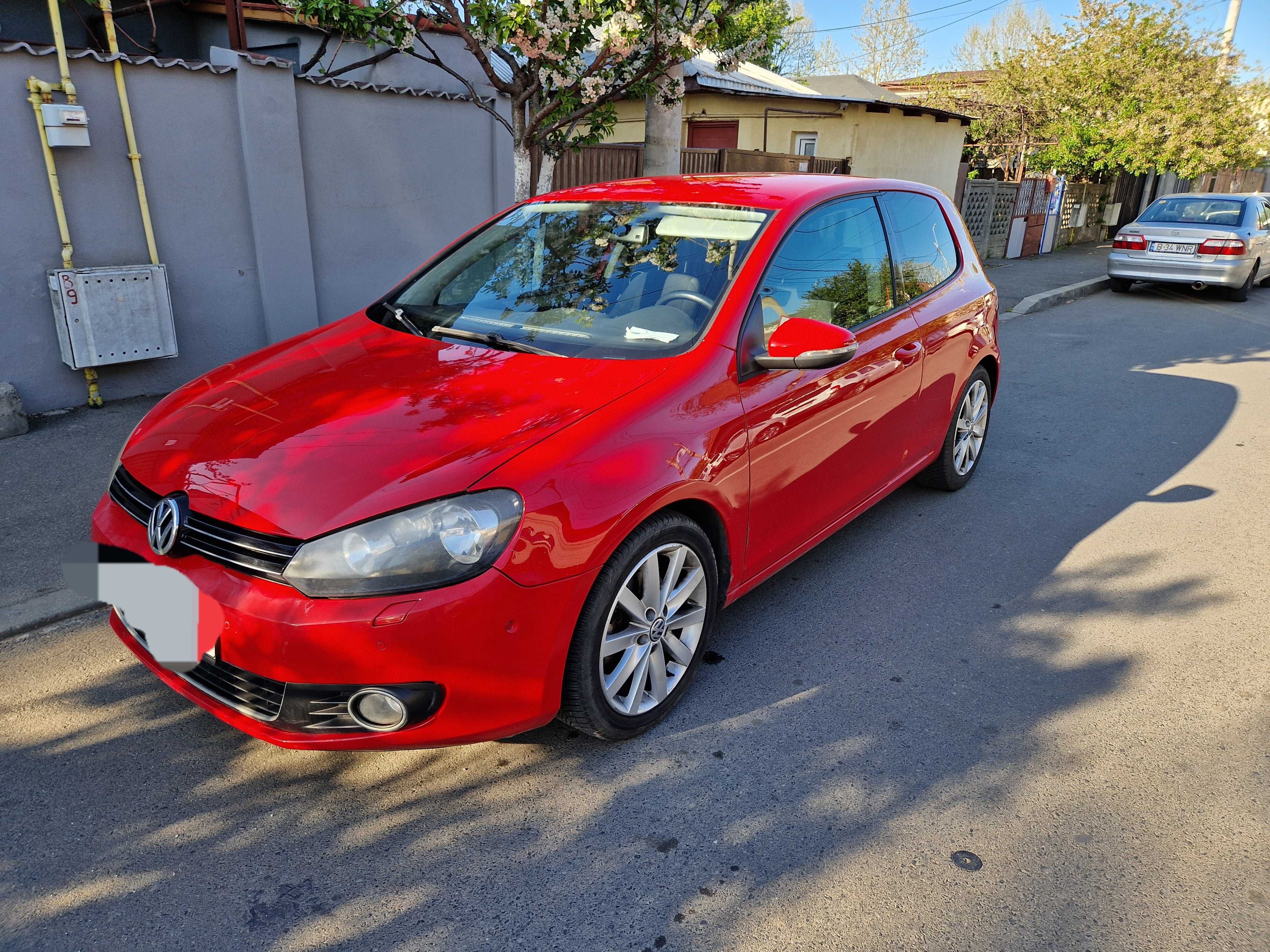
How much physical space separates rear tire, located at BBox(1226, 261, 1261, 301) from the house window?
7372mm

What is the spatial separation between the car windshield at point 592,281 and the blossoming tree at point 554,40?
1.96 m

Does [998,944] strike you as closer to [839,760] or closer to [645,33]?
[839,760]

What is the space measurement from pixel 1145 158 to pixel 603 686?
72.6 feet

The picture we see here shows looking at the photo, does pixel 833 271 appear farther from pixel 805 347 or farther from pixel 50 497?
pixel 50 497

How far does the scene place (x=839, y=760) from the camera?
2.85 metres

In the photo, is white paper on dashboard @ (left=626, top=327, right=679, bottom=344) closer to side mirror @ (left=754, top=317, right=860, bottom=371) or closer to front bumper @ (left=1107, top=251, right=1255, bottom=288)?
side mirror @ (left=754, top=317, right=860, bottom=371)

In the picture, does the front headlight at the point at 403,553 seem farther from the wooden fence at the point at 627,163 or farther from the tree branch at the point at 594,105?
the wooden fence at the point at 627,163

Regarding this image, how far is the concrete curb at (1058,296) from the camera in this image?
1189 cm

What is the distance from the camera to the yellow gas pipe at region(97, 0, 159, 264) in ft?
18.0

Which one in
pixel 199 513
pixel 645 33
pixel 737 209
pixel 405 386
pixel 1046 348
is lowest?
pixel 1046 348

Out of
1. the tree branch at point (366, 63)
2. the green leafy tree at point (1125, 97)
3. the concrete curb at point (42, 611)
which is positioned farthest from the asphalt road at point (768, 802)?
the green leafy tree at point (1125, 97)

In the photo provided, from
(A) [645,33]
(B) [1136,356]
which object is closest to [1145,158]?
(B) [1136,356]

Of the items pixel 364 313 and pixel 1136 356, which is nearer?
pixel 364 313

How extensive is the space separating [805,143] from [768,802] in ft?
54.0
